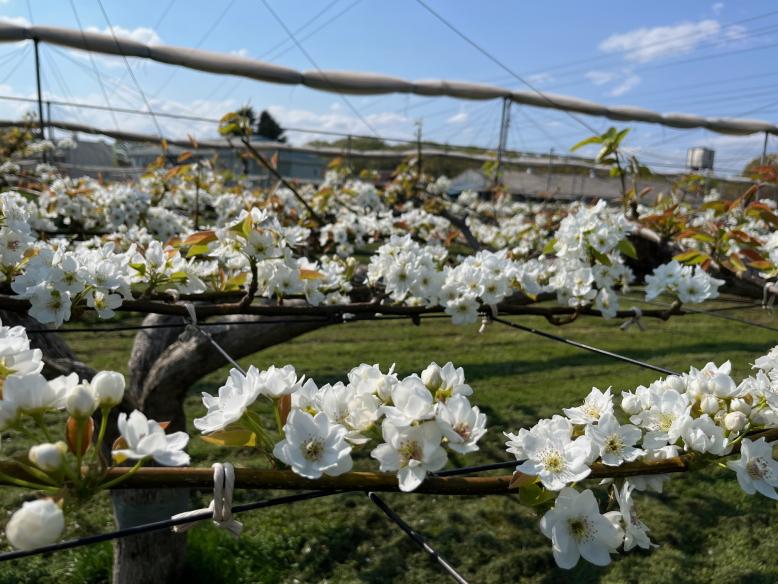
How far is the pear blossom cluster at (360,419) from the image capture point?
0.57 meters

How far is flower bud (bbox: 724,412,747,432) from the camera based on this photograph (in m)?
0.71

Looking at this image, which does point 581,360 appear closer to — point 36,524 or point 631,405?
point 631,405

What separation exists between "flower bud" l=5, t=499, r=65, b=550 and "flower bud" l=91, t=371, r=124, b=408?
0.42 feet

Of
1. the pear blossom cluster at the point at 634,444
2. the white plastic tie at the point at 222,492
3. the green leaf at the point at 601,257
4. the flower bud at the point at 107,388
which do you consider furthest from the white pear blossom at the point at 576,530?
the green leaf at the point at 601,257

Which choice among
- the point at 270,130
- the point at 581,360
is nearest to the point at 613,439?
the point at 581,360

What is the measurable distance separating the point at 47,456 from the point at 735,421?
721mm

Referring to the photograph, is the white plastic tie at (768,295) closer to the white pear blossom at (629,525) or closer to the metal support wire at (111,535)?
the white pear blossom at (629,525)

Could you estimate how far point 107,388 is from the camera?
1.81 ft

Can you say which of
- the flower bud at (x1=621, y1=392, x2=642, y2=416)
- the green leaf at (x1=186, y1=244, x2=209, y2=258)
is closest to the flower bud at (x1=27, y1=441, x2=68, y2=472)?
the flower bud at (x1=621, y1=392, x2=642, y2=416)

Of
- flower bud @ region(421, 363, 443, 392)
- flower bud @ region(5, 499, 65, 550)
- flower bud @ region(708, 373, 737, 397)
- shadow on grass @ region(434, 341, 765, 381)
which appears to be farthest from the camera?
shadow on grass @ region(434, 341, 765, 381)

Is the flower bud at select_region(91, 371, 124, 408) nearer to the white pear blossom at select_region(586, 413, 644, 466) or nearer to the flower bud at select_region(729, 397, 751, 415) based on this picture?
the white pear blossom at select_region(586, 413, 644, 466)

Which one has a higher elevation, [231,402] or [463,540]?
[231,402]

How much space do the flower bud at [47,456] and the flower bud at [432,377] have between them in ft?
1.15

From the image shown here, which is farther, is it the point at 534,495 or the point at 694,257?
the point at 694,257
